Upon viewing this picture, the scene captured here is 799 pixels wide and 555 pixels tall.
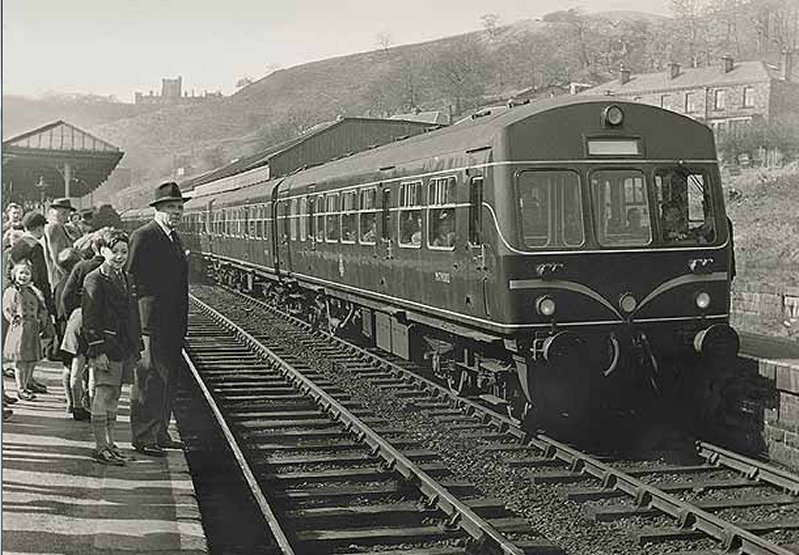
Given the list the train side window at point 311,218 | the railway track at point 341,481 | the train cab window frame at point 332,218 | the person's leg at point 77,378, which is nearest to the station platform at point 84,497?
the person's leg at point 77,378

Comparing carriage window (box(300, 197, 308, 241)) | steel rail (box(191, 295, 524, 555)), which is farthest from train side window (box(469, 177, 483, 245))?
carriage window (box(300, 197, 308, 241))

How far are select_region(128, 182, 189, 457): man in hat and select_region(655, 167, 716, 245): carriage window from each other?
127 inches

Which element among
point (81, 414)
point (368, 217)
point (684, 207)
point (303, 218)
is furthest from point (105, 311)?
point (303, 218)

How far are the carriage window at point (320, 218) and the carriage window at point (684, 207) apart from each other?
6.18 meters

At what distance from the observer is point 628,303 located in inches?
288

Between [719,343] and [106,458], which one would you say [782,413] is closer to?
[719,343]

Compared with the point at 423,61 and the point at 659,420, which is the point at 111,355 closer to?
the point at 423,61

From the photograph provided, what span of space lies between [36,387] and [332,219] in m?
5.06

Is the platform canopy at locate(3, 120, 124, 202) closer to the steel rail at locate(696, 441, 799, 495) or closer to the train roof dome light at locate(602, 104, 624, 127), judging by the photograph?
the train roof dome light at locate(602, 104, 624, 127)

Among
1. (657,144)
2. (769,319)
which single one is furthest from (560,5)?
(769,319)

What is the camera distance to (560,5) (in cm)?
563

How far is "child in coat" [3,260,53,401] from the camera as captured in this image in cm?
704

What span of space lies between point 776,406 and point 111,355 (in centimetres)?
443

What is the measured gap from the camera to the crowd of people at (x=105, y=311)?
21.2 ft
